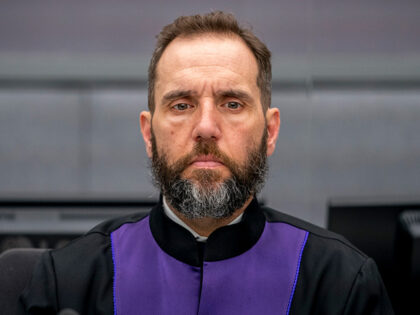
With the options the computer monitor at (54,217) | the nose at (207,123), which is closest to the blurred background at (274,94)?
the computer monitor at (54,217)

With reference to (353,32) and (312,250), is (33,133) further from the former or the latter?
(312,250)

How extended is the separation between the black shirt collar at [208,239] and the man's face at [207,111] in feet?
0.40

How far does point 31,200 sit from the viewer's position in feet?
4.55

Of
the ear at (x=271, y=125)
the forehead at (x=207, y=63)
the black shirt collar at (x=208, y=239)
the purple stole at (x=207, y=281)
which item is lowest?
the purple stole at (x=207, y=281)

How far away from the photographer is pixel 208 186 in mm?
1136

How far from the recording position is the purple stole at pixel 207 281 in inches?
44.1

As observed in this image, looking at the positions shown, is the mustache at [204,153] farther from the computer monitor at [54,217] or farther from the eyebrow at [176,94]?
the computer monitor at [54,217]

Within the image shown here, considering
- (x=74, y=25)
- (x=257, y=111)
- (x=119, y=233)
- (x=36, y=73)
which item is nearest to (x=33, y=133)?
(x=36, y=73)

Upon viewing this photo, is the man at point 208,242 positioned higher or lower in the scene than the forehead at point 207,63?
lower

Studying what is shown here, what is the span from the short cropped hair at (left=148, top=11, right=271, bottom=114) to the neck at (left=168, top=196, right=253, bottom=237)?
0.25 m

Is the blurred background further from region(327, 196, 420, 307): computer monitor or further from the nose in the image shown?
the nose

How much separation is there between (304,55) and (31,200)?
160 cm

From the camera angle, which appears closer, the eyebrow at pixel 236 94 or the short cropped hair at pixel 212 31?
the eyebrow at pixel 236 94

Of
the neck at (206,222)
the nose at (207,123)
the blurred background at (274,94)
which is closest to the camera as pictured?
the nose at (207,123)
